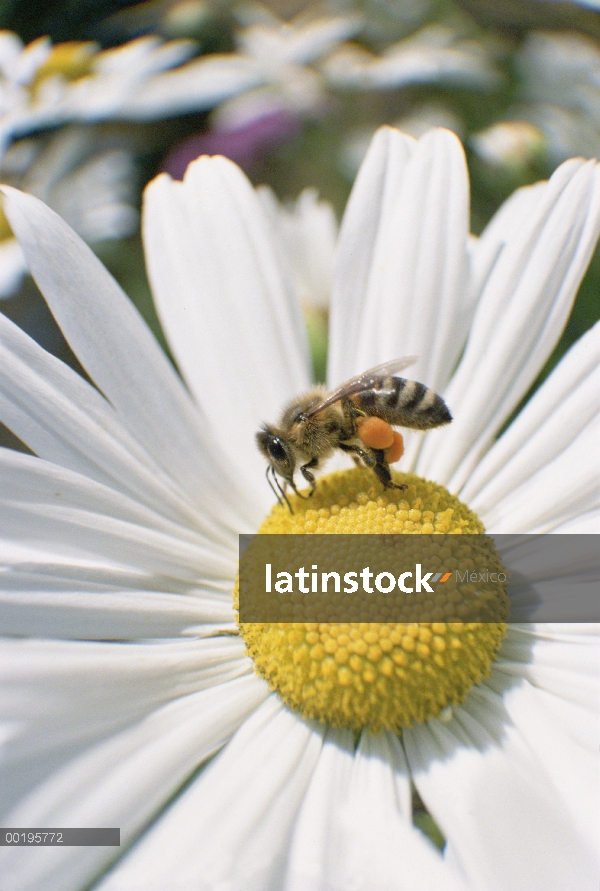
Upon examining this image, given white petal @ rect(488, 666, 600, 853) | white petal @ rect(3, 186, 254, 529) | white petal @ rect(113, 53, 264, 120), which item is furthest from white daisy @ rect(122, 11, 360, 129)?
white petal @ rect(488, 666, 600, 853)

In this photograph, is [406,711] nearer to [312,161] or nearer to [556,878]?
[556,878]

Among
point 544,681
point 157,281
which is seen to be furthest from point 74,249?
point 544,681

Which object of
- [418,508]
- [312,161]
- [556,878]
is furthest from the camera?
[312,161]

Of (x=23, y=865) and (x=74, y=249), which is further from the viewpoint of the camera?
(x=74, y=249)

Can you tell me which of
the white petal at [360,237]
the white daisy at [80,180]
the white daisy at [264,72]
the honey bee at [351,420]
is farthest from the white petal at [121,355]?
the white daisy at [264,72]

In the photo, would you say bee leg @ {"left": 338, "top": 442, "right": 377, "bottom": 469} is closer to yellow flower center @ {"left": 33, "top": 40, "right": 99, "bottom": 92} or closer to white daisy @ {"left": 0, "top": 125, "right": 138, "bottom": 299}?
white daisy @ {"left": 0, "top": 125, "right": 138, "bottom": 299}
